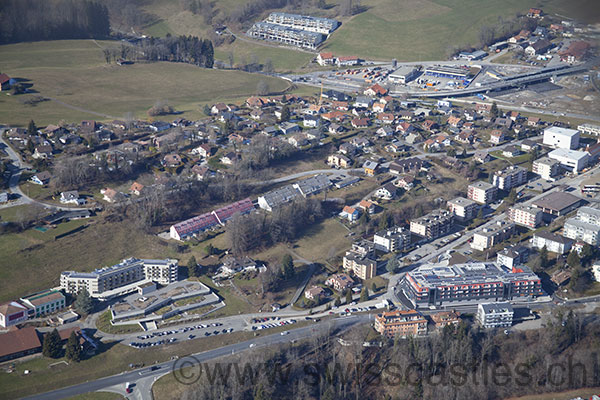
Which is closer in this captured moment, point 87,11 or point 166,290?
point 166,290

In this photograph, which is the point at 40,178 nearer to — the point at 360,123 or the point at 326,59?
the point at 360,123

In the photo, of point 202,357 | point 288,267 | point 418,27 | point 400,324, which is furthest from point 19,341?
point 418,27

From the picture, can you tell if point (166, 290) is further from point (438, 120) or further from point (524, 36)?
point (524, 36)

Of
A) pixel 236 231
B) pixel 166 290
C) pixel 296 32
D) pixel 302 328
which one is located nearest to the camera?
pixel 302 328

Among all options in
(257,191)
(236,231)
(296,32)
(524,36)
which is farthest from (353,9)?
(236,231)

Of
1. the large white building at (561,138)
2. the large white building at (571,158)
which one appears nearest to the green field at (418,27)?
the large white building at (561,138)

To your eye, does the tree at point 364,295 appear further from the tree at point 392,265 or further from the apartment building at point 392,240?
the apartment building at point 392,240
